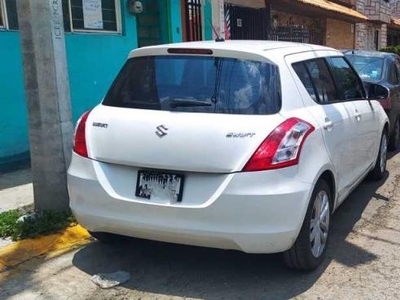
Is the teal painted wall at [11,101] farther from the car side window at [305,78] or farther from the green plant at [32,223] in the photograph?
the car side window at [305,78]

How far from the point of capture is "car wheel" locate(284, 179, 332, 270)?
3.61 m

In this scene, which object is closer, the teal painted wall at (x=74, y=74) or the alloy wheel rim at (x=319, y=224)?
the alloy wheel rim at (x=319, y=224)

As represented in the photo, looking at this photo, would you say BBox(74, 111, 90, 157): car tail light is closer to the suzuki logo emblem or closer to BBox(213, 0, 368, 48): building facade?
the suzuki logo emblem

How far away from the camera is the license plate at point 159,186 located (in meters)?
3.40

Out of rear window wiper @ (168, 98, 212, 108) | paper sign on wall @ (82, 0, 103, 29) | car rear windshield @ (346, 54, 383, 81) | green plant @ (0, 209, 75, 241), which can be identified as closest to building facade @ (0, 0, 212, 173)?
paper sign on wall @ (82, 0, 103, 29)

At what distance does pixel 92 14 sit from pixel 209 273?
5284mm

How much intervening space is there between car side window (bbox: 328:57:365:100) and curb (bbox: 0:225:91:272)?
8.77 feet

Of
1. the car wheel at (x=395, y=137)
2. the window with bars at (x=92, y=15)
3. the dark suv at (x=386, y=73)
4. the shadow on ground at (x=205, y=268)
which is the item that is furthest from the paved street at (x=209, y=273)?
the window with bars at (x=92, y=15)

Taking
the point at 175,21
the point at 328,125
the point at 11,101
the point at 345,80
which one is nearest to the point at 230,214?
the point at 328,125

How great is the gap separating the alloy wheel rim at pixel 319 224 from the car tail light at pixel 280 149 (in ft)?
1.70

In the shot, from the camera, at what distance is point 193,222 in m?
3.35

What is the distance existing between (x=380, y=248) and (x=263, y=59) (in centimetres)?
188

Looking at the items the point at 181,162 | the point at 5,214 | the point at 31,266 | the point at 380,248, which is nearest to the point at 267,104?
the point at 181,162

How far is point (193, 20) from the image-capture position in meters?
10.4
